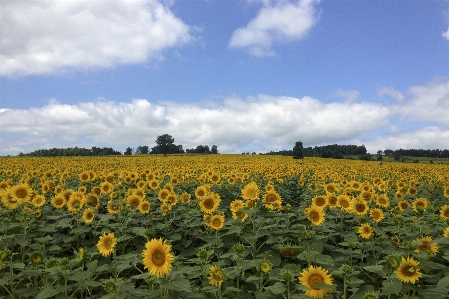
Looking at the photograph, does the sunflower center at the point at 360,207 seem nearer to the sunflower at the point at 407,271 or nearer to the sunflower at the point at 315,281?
the sunflower at the point at 407,271

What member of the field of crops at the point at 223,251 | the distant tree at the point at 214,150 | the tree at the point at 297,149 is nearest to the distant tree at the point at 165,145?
the distant tree at the point at 214,150

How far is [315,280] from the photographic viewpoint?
3654 millimetres

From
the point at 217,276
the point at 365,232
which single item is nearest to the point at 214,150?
the point at 365,232

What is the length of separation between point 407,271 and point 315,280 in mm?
1131

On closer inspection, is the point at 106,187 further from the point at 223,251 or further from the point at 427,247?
the point at 427,247

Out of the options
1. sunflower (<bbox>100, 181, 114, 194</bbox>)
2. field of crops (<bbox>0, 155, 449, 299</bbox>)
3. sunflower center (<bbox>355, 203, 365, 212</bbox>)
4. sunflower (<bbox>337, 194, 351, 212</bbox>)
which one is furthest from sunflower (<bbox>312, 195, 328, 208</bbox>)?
sunflower (<bbox>100, 181, 114, 194</bbox>)

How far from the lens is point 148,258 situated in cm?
362

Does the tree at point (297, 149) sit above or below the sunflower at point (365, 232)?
above

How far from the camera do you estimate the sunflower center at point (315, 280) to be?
3.64 metres

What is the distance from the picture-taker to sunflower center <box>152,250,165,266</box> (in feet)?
11.9

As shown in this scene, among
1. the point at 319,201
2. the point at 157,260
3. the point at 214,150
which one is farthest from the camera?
the point at 214,150

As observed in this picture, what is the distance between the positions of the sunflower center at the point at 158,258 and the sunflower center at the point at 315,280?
1.52 meters

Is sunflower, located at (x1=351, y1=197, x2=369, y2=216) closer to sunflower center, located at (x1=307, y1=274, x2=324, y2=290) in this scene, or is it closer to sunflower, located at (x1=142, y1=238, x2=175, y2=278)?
sunflower center, located at (x1=307, y1=274, x2=324, y2=290)

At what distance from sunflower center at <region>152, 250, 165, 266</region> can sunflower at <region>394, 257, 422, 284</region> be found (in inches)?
101
